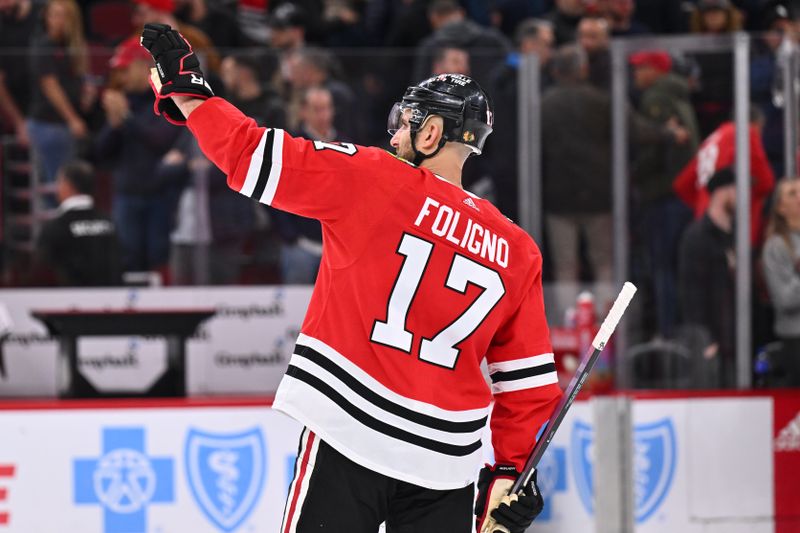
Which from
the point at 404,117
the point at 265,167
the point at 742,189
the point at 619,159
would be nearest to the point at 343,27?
the point at 619,159

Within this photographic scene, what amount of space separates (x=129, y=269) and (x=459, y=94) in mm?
3885

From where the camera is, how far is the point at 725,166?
19.8ft

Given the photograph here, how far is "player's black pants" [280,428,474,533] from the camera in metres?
2.78

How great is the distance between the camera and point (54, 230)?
6.46 meters

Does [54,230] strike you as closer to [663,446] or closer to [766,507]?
[663,446]

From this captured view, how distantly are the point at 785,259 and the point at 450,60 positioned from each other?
6.15 feet

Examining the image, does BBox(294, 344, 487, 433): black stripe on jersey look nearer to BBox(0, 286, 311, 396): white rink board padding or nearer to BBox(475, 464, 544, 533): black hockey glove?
BBox(475, 464, 544, 533): black hockey glove

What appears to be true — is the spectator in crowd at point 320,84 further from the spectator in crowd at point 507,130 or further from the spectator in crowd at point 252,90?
the spectator in crowd at point 507,130

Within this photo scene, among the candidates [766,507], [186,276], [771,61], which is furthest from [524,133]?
[766,507]

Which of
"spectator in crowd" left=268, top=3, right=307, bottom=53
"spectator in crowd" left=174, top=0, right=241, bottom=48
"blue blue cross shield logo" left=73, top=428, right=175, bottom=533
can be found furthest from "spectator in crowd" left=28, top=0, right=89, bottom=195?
"blue blue cross shield logo" left=73, top=428, right=175, bottom=533

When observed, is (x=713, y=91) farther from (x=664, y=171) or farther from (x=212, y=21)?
(x=212, y=21)

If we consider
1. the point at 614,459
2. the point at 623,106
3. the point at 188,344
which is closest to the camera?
the point at 614,459

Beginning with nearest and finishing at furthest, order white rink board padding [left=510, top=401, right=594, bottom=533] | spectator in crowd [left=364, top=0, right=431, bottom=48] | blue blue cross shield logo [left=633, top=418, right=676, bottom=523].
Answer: white rink board padding [left=510, top=401, right=594, bottom=533] < blue blue cross shield logo [left=633, top=418, right=676, bottom=523] < spectator in crowd [left=364, top=0, right=431, bottom=48]

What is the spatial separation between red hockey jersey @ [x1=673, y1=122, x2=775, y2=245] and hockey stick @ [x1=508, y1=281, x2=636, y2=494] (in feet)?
10.6
